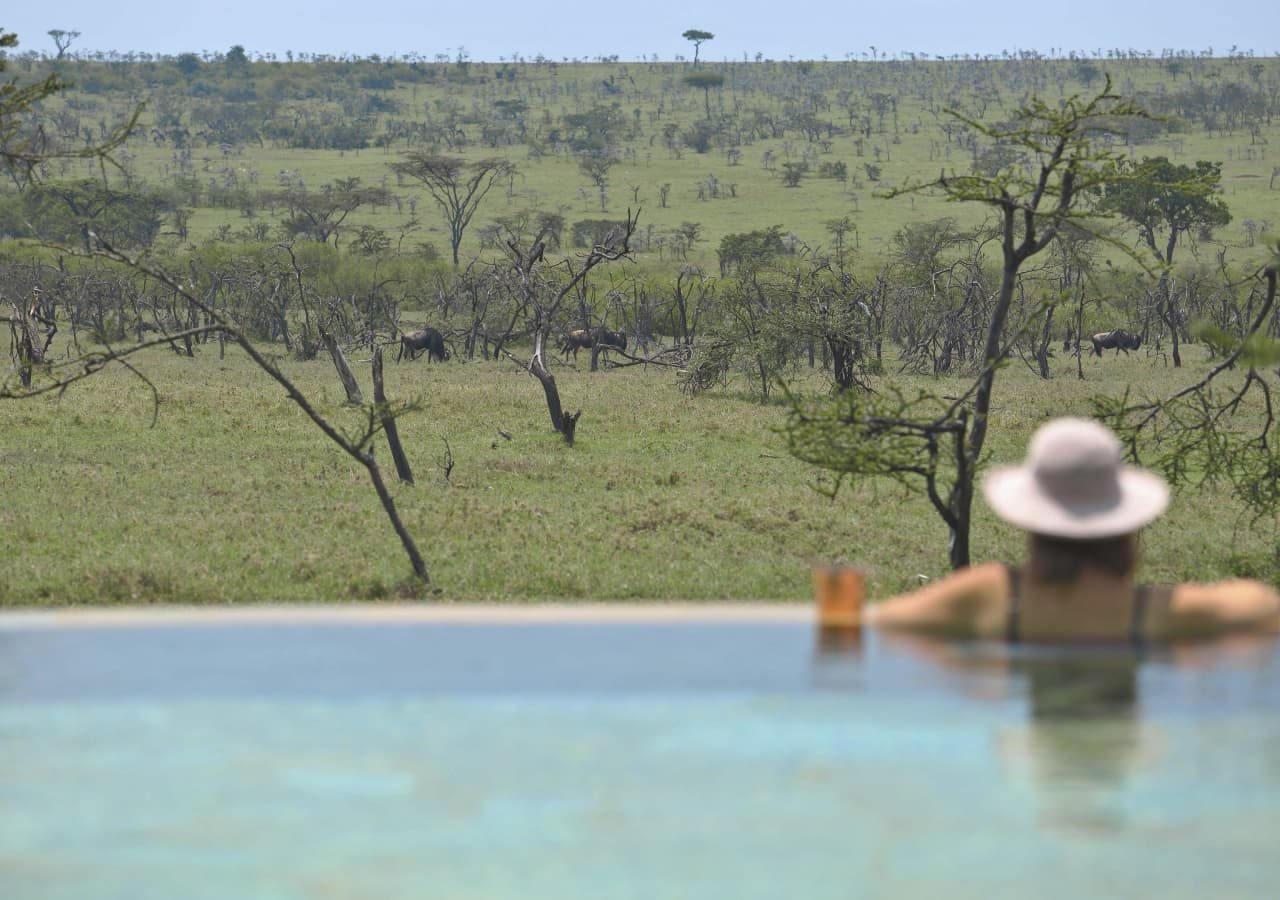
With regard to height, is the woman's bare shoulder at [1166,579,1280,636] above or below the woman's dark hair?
below

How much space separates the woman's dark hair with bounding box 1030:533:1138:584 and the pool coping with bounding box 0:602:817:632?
143cm

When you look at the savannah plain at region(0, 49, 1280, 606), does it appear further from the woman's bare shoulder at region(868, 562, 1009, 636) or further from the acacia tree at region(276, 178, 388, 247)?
the woman's bare shoulder at region(868, 562, 1009, 636)

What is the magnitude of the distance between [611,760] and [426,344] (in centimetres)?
3469

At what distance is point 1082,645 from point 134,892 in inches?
104

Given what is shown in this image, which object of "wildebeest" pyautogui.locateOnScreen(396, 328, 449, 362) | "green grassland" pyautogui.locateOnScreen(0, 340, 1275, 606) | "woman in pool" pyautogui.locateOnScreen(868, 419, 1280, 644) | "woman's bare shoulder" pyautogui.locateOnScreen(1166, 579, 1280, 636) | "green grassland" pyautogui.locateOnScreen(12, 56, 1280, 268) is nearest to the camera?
"woman in pool" pyautogui.locateOnScreen(868, 419, 1280, 644)

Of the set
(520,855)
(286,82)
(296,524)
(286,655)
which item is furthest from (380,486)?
(286,82)

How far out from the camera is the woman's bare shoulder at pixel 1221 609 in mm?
4820

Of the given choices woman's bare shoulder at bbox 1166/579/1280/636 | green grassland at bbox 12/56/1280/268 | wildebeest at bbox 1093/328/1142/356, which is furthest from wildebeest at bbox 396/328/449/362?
woman's bare shoulder at bbox 1166/579/1280/636

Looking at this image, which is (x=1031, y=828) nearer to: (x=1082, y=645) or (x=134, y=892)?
(x=1082, y=645)

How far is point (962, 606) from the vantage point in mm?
4984

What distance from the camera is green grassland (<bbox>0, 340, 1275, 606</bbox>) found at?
37.4 feet

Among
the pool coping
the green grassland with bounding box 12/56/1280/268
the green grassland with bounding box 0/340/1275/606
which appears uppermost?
the green grassland with bounding box 12/56/1280/268

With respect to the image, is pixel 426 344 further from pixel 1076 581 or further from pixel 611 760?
pixel 1076 581

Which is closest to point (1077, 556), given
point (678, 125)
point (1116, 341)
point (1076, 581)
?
point (1076, 581)
